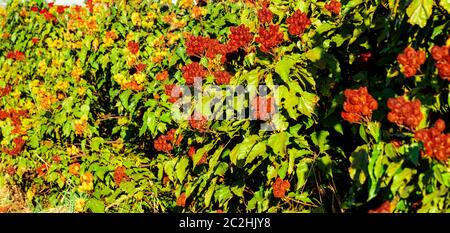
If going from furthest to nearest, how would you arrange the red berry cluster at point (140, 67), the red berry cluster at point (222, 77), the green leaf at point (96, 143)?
the green leaf at point (96, 143)
the red berry cluster at point (140, 67)
the red berry cluster at point (222, 77)

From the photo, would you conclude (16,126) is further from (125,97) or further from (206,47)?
(206,47)

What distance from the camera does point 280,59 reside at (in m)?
2.59

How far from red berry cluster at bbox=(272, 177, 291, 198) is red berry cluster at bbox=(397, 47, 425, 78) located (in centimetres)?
85

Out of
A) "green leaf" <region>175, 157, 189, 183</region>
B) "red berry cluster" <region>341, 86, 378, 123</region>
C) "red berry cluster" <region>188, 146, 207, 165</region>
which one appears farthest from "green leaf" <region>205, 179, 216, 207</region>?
"red berry cluster" <region>341, 86, 378, 123</region>

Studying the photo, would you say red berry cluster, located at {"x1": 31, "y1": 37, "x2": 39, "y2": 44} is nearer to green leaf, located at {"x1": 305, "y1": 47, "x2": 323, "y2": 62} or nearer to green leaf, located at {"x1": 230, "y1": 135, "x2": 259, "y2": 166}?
green leaf, located at {"x1": 230, "y1": 135, "x2": 259, "y2": 166}

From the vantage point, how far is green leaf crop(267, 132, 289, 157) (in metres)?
2.40

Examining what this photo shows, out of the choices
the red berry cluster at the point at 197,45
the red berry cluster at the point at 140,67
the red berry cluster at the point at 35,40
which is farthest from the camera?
the red berry cluster at the point at 35,40

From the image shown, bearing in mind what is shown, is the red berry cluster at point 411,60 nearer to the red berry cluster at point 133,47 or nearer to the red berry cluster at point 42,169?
the red berry cluster at point 133,47

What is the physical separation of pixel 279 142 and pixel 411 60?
2.62 ft

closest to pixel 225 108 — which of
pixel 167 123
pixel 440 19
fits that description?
pixel 167 123

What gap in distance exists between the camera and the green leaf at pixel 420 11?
1853 millimetres

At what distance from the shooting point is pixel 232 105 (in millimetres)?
2742

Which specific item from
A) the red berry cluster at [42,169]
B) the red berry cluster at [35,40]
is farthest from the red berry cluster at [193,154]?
the red berry cluster at [35,40]

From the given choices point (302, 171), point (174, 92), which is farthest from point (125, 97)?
point (302, 171)
